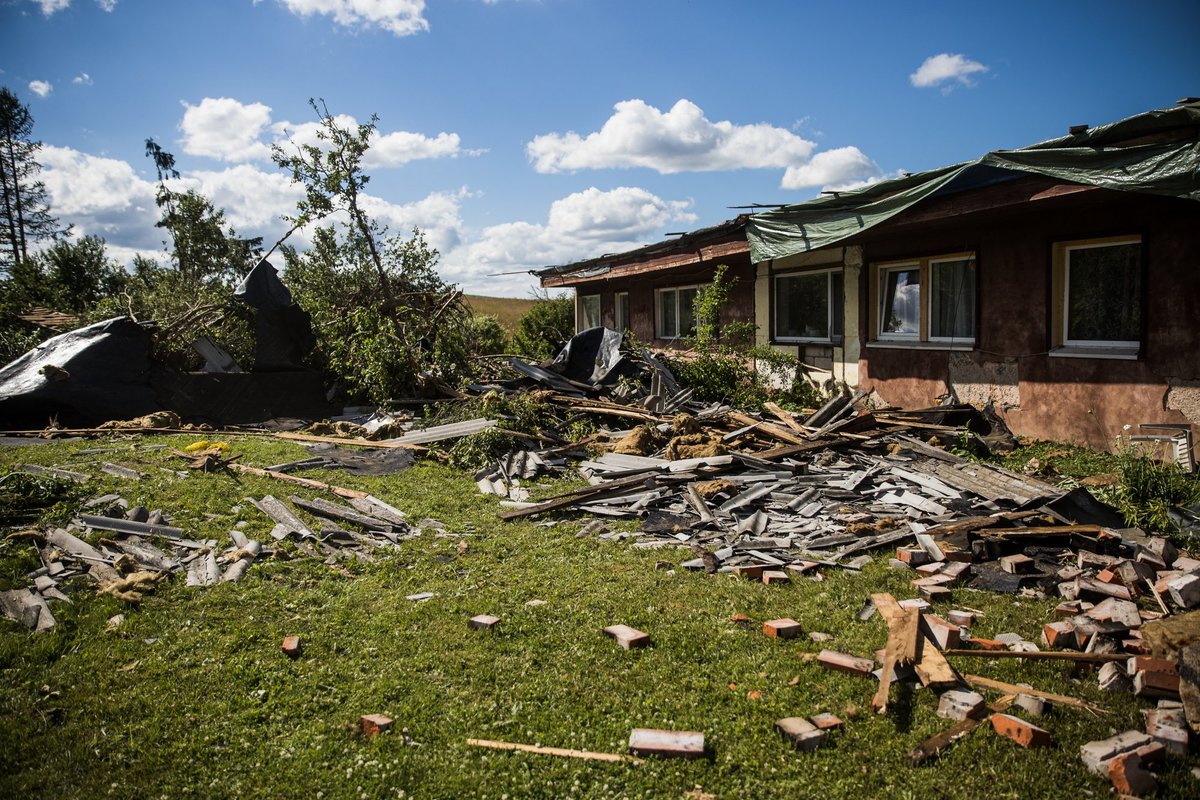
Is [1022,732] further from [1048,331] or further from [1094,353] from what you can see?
[1048,331]

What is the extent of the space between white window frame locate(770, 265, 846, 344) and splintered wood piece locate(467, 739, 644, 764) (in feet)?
34.6

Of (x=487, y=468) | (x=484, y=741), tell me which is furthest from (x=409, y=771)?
(x=487, y=468)

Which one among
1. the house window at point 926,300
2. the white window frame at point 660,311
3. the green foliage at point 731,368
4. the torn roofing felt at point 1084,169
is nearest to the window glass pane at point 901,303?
the house window at point 926,300

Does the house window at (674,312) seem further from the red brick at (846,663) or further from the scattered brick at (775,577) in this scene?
the red brick at (846,663)

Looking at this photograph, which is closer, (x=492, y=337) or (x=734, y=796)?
(x=734, y=796)

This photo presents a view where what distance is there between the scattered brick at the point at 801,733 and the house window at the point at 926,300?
338 inches

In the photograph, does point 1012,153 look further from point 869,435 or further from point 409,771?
point 409,771

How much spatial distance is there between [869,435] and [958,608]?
4426 mm

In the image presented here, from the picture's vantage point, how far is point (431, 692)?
147 inches

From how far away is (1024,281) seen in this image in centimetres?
931

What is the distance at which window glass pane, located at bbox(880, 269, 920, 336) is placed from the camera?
36.8 feet

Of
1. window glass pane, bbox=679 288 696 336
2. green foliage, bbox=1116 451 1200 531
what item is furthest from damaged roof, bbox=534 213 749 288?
green foliage, bbox=1116 451 1200 531

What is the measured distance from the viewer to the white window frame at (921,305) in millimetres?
10297

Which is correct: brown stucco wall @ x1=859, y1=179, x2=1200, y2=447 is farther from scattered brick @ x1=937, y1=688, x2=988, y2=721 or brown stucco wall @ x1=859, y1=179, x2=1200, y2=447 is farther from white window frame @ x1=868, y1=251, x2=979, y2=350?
scattered brick @ x1=937, y1=688, x2=988, y2=721
